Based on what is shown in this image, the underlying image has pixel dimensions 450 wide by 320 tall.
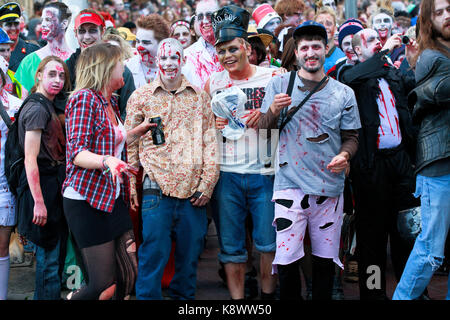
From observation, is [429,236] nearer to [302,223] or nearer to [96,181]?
[302,223]

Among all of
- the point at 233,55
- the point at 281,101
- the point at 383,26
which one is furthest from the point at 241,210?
the point at 383,26

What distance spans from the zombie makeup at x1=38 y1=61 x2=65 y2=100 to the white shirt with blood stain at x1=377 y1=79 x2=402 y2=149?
2445mm

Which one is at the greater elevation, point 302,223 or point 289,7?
point 289,7

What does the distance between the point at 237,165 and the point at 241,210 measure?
35 cm

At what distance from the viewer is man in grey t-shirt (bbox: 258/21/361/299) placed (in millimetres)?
4227

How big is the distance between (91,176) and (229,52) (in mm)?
1476

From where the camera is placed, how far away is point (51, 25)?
631cm

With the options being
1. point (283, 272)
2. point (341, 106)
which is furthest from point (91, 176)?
point (341, 106)

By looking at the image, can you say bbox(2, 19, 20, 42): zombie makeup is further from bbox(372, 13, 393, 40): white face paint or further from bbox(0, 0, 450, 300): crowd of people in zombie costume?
bbox(372, 13, 393, 40): white face paint

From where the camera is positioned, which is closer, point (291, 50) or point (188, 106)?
point (188, 106)

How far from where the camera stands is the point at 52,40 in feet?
20.8

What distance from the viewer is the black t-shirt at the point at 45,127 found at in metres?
4.47
